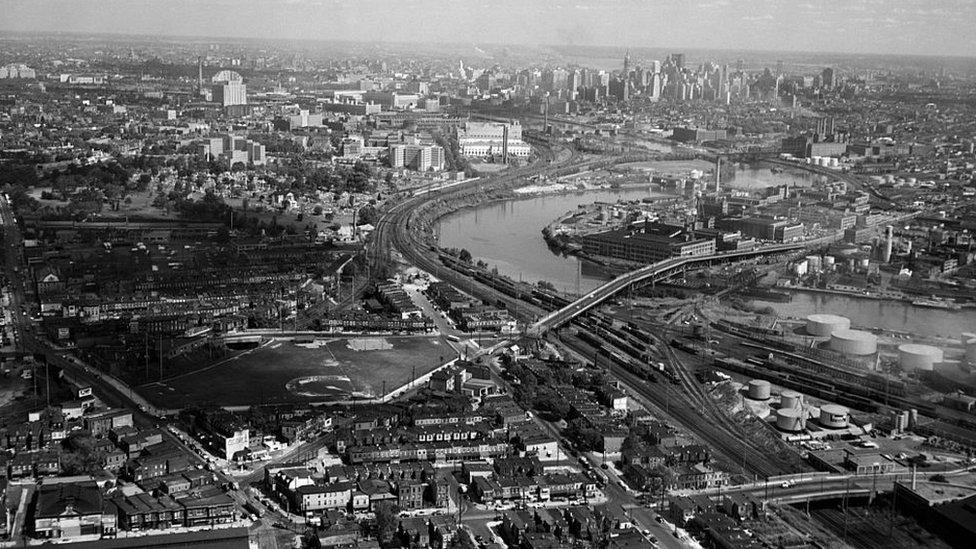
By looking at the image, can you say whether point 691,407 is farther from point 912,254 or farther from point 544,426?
point 912,254

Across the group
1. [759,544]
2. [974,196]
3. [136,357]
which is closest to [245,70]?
[974,196]

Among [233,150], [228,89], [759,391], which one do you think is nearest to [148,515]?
[759,391]

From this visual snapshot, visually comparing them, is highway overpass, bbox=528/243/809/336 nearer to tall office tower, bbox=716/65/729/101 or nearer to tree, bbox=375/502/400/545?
tree, bbox=375/502/400/545

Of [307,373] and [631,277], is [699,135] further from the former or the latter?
[307,373]

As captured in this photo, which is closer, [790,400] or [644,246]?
[790,400]

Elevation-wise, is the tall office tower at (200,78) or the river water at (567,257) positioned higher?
the tall office tower at (200,78)

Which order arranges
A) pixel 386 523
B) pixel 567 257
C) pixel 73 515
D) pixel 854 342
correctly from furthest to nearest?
pixel 567 257 → pixel 854 342 → pixel 386 523 → pixel 73 515

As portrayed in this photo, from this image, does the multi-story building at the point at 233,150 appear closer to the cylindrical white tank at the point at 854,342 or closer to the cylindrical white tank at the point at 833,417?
the cylindrical white tank at the point at 854,342

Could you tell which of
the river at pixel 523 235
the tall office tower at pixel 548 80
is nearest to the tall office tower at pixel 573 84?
Answer: the tall office tower at pixel 548 80
